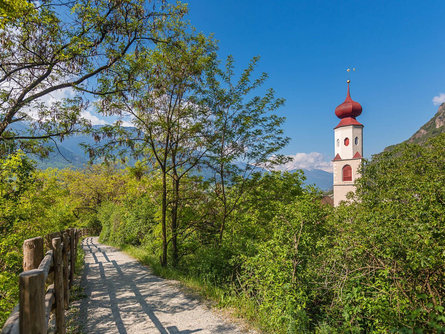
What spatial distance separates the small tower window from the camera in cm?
4417

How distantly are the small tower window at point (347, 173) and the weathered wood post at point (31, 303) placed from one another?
48107 millimetres

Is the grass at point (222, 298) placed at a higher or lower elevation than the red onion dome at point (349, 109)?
lower

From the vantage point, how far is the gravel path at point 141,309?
425cm

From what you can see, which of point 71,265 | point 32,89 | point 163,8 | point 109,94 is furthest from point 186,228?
point 163,8

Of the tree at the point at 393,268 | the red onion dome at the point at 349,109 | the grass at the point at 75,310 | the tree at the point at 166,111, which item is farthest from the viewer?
the red onion dome at the point at 349,109

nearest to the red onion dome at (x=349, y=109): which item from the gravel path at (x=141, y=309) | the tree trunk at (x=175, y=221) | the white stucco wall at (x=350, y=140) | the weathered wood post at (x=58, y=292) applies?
the white stucco wall at (x=350, y=140)

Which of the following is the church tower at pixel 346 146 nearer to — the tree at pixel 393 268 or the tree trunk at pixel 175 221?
the tree trunk at pixel 175 221

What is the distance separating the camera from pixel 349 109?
47.1 metres

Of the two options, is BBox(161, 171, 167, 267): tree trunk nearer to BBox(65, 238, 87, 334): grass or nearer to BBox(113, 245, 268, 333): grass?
BBox(113, 245, 268, 333): grass

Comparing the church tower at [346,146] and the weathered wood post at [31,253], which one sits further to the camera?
the church tower at [346,146]

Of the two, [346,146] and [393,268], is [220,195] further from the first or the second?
[346,146]

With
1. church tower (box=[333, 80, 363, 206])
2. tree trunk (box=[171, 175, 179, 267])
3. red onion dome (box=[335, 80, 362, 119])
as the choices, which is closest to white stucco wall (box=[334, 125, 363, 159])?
church tower (box=[333, 80, 363, 206])

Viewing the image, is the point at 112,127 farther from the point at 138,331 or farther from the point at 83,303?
the point at 138,331

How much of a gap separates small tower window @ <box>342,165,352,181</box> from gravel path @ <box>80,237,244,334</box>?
4426 centimetres
